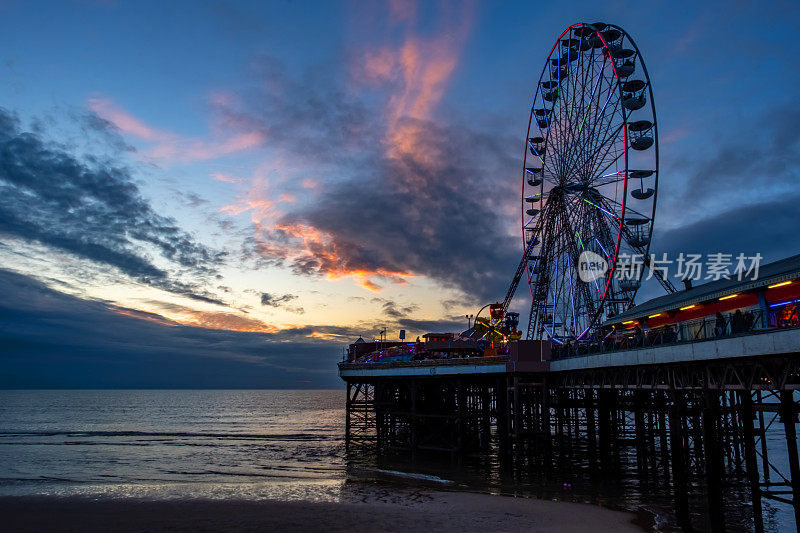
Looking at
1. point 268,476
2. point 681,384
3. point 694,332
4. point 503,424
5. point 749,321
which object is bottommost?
point 268,476

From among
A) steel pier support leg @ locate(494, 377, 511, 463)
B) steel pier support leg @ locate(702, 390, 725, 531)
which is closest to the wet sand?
steel pier support leg @ locate(702, 390, 725, 531)

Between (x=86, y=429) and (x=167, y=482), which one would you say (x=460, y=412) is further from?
(x=86, y=429)

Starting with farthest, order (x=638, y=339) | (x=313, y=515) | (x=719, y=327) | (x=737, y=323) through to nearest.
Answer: (x=313, y=515), (x=638, y=339), (x=719, y=327), (x=737, y=323)

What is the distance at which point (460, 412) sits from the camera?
40656 mm

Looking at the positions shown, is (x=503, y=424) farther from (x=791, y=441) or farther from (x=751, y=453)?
(x=791, y=441)

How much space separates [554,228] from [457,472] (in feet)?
68.6

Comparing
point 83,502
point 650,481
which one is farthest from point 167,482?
point 650,481

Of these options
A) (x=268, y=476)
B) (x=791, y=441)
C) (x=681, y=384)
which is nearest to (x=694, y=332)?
(x=681, y=384)

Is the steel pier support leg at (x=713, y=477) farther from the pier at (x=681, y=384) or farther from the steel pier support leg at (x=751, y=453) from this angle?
the steel pier support leg at (x=751, y=453)

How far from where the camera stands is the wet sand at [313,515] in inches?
895

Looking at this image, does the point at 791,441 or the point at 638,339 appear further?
the point at 638,339

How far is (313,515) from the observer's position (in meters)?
24.8

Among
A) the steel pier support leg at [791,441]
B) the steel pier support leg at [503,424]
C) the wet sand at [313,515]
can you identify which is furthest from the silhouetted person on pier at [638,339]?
the steel pier support leg at [503,424]

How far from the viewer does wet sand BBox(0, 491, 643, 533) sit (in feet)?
74.6
